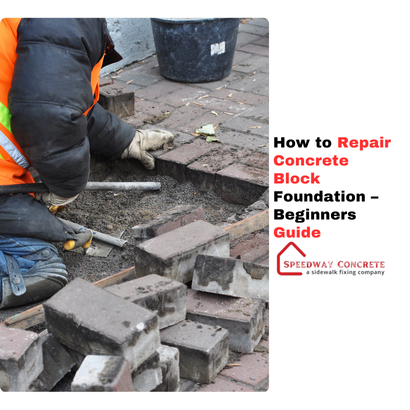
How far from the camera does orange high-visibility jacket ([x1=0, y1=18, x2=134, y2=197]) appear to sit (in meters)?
2.70

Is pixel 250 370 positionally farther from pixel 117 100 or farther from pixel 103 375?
pixel 117 100

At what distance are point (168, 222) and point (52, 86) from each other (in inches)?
41.0

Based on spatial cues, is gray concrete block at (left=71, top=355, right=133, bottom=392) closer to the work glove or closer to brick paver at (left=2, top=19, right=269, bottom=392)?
brick paver at (left=2, top=19, right=269, bottom=392)

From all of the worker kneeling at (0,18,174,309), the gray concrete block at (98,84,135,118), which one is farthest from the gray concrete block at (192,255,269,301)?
the gray concrete block at (98,84,135,118)

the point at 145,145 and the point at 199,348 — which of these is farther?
the point at 145,145

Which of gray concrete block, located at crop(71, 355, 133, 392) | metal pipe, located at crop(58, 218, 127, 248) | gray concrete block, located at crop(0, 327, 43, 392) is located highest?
gray concrete block, located at crop(71, 355, 133, 392)

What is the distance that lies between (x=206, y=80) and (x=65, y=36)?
3.41 metres

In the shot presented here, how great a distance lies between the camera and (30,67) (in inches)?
106

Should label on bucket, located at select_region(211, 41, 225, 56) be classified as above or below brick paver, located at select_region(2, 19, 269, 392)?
above

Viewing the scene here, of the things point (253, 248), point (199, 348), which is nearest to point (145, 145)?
point (253, 248)

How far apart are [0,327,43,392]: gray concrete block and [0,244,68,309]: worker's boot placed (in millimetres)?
774

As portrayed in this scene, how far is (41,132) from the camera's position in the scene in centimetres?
283
